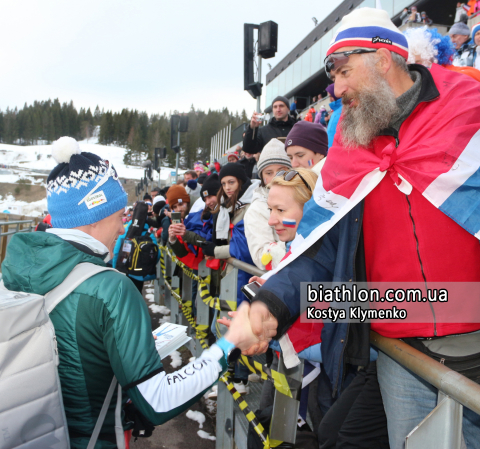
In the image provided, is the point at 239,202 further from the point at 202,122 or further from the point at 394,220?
the point at 202,122

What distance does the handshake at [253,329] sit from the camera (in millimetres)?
1665

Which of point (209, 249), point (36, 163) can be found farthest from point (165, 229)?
point (36, 163)

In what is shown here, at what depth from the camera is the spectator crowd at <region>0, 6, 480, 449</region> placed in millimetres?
1463

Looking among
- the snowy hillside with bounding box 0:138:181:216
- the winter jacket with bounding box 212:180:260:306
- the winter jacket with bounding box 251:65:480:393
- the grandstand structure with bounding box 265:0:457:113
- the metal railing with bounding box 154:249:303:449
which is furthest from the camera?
the snowy hillside with bounding box 0:138:181:216

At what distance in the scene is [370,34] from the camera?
186 centimetres

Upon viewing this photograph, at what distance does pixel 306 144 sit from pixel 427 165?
1.93 m

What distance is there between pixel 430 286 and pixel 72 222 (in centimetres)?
155

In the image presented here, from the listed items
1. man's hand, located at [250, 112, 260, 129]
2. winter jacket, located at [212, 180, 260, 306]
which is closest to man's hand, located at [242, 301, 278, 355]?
winter jacket, located at [212, 180, 260, 306]

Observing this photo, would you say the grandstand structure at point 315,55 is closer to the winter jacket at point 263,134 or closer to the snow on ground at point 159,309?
the winter jacket at point 263,134

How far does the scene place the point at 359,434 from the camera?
177 centimetres

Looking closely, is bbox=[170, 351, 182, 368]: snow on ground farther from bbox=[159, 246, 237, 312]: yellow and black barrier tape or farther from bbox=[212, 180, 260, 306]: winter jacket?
bbox=[212, 180, 260, 306]: winter jacket

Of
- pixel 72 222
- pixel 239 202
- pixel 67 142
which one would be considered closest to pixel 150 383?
pixel 72 222

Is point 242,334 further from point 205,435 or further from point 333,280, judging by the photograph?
point 205,435

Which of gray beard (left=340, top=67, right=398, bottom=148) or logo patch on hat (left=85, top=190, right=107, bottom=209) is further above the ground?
gray beard (left=340, top=67, right=398, bottom=148)
